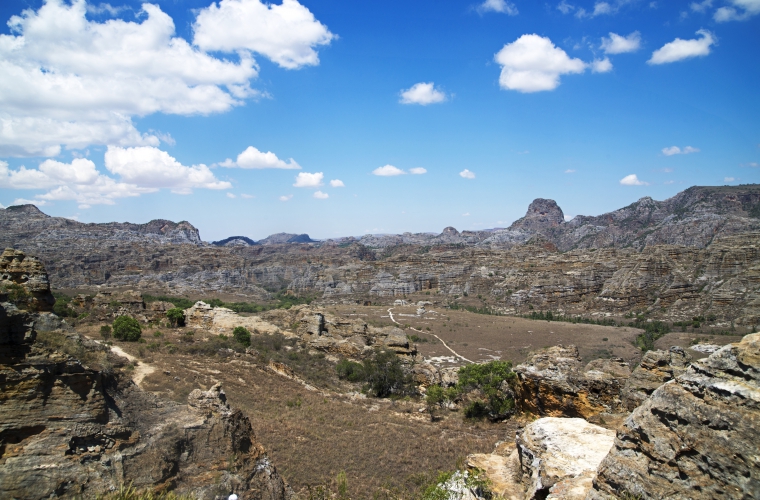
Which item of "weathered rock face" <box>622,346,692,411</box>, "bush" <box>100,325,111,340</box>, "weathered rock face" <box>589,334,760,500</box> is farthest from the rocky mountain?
"bush" <box>100,325,111,340</box>

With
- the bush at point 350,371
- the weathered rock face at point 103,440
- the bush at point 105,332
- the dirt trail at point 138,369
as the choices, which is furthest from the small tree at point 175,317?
the weathered rock face at point 103,440

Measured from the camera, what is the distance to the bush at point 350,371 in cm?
2841

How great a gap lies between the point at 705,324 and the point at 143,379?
70096mm

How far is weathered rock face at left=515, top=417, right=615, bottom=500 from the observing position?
25.0 feet

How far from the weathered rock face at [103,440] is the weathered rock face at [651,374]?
12.4 meters

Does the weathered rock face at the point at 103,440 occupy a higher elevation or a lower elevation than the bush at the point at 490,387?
higher

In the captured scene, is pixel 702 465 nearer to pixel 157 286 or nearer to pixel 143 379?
pixel 143 379

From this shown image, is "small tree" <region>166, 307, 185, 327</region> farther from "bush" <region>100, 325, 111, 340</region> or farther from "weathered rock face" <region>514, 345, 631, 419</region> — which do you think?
"weathered rock face" <region>514, 345, 631, 419</region>

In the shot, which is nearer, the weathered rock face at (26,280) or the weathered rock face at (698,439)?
the weathered rock face at (698,439)

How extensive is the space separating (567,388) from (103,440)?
50.7 ft

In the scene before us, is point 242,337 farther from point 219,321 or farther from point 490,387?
point 490,387

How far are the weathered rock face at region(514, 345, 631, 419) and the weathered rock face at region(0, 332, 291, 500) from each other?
442 inches

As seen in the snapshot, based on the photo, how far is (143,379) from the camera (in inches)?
682

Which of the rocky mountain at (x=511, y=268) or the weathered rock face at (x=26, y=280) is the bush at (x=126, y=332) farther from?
the rocky mountain at (x=511, y=268)
